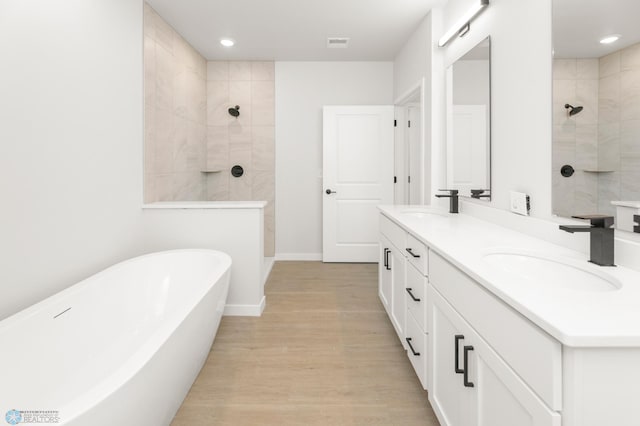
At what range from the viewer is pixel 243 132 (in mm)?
5332

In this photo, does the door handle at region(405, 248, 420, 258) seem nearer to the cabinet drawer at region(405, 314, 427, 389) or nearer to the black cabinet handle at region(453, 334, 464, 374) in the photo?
the cabinet drawer at region(405, 314, 427, 389)

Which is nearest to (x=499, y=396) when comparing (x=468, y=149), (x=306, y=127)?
(x=468, y=149)

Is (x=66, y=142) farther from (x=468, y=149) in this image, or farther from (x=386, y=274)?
(x=468, y=149)

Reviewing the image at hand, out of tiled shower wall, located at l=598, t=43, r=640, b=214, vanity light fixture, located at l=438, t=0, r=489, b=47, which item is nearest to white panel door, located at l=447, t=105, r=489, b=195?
vanity light fixture, located at l=438, t=0, r=489, b=47

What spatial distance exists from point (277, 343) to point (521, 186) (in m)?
1.83

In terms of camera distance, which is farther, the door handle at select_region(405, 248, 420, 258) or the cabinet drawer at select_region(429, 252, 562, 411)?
the door handle at select_region(405, 248, 420, 258)

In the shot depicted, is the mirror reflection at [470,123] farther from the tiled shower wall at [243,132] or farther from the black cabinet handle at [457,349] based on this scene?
the tiled shower wall at [243,132]

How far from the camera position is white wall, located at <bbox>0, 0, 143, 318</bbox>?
1.93 metres

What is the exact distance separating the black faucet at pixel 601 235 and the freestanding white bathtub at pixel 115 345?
146cm

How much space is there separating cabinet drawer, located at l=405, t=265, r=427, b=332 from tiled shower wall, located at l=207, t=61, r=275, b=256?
10.8ft

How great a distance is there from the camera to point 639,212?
53.5 inches

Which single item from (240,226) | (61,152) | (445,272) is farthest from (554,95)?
(61,152)

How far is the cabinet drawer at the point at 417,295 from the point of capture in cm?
196

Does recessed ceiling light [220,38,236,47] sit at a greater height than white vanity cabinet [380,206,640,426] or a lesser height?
greater
